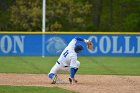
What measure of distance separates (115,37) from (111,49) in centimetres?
83

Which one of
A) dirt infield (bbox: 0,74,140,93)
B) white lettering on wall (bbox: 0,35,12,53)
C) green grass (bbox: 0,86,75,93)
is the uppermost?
green grass (bbox: 0,86,75,93)

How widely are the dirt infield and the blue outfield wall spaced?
11.7 meters

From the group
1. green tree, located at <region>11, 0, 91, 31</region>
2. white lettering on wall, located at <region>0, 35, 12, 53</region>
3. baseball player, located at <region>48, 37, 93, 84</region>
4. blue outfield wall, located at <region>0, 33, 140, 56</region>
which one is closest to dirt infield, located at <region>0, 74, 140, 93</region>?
baseball player, located at <region>48, 37, 93, 84</region>

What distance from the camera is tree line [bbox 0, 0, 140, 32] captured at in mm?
45750

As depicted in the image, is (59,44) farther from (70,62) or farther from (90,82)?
(70,62)

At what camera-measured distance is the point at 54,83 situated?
53.9ft

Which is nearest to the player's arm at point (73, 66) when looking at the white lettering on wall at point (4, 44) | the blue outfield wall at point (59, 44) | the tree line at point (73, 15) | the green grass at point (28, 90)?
the green grass at point (28, 90)

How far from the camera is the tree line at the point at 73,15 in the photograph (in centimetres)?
4575

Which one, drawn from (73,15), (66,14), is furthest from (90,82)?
(73,15)

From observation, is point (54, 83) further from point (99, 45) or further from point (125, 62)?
point (99, 45)

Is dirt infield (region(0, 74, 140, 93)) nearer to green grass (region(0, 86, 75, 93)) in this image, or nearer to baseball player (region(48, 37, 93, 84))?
baseball player (region(48, 37, 93, 84))

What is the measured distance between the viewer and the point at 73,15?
48531 millimetres

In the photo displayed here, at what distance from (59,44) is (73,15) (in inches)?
699

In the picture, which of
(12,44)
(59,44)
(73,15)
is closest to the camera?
(59,44)
